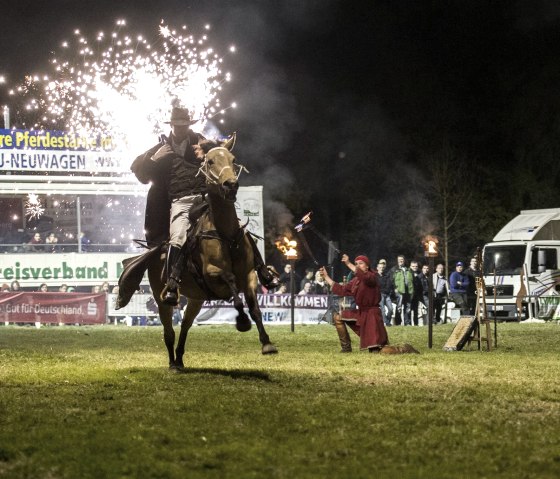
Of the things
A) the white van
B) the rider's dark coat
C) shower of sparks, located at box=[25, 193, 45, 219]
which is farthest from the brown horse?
shower of sparks, located at box=[25, 193, 45, 219]

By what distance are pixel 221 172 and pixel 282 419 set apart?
4222mm

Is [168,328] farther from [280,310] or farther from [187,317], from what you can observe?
[280,310]

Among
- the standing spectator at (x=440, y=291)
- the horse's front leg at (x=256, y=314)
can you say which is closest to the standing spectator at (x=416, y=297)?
the standing spectator at (x=440, y=291)

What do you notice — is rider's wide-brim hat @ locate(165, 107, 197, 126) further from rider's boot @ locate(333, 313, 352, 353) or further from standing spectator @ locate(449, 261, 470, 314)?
standing spectator @ locate(449, 261, 470, 314)

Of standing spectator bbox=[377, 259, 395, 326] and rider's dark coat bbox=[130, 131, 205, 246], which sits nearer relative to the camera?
rider's dark coat bbox=[130, 131, 205, 246]

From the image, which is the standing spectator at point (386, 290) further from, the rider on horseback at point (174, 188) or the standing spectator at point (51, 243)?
the rider on horseback at point (174, 188)

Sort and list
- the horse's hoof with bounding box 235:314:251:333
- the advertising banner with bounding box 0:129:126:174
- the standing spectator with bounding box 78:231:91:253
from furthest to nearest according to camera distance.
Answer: the advertising banner with bounding box 0:129:126:174, the standing spectator with bounding box 78:231:91:253, the horse's hoof with bounding box 235:314:251:333

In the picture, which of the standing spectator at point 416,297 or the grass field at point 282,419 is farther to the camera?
the standing spectator at point 416,297

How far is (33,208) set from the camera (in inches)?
1818

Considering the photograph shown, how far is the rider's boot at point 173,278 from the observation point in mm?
13180

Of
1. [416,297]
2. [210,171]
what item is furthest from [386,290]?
[210,171]

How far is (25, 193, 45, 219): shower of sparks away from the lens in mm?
45656

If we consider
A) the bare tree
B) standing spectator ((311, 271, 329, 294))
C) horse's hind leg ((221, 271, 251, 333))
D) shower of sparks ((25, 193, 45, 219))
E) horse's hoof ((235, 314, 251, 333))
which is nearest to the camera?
horse's hind leg ((221, 271, 251, 333))

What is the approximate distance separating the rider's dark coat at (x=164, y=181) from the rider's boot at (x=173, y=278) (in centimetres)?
89
